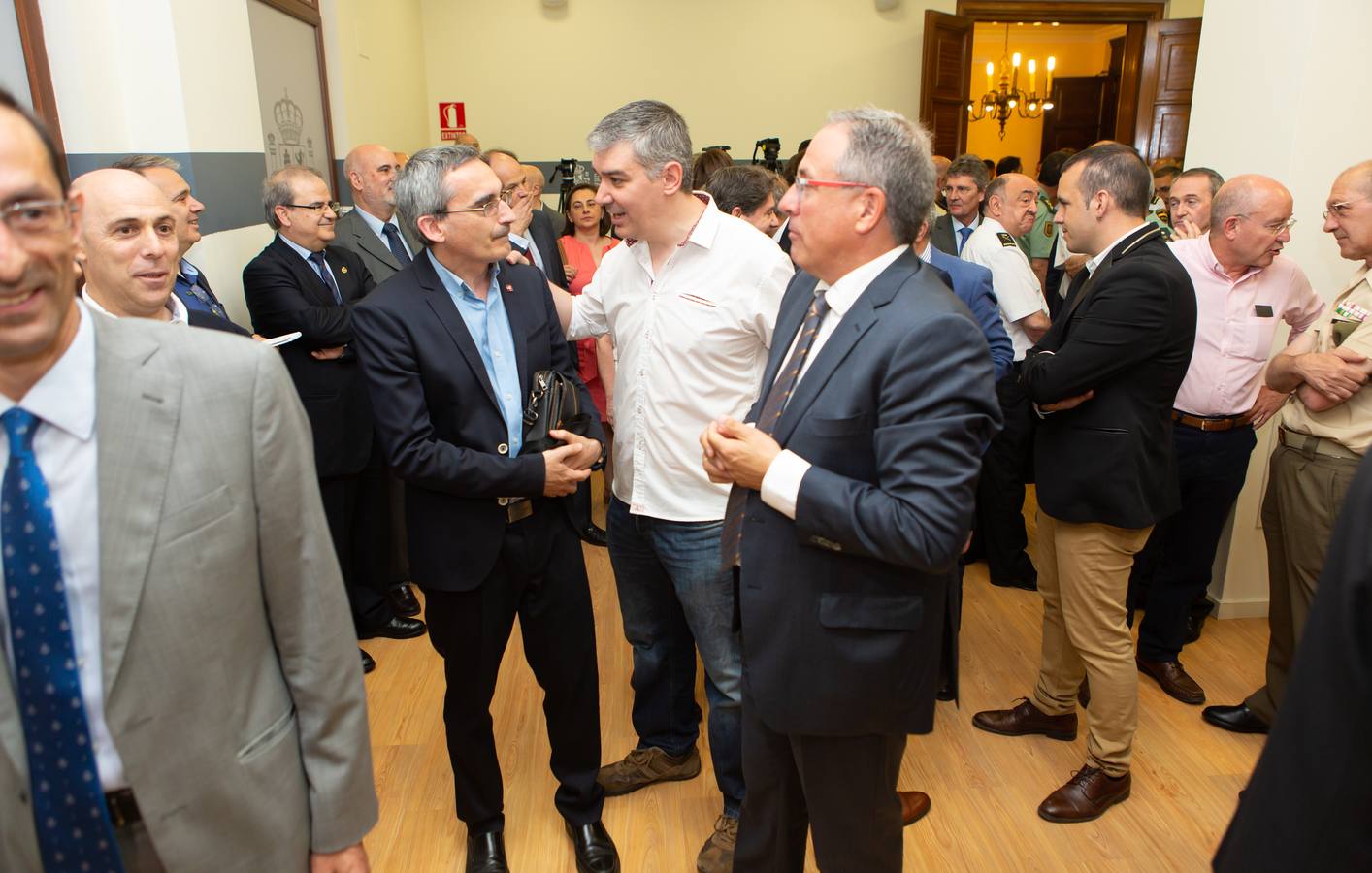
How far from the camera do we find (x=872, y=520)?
1420mm

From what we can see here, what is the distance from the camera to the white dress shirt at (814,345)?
1481mm

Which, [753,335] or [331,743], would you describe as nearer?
[331,743]

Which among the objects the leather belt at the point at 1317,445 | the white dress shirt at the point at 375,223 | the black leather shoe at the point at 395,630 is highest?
the white dress shirt at the point at 375,223

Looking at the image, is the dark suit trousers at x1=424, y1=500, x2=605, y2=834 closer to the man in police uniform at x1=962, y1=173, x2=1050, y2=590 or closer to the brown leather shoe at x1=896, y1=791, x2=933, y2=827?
the brown leather shoe at x1=896, y1=791, x2=933, y2=827

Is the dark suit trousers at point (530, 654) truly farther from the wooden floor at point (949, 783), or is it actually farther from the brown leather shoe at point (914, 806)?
the brown leather shoe at point (914, 806)

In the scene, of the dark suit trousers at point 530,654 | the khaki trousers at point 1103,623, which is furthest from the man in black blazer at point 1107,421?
the dark suit trousers at point 530,654

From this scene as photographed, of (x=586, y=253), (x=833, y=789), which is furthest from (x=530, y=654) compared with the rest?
(x=586, y=253)

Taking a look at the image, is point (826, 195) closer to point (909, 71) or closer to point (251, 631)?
point (251, 631)

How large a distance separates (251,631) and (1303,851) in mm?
1208

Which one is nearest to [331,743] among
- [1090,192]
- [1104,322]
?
[1104,322]

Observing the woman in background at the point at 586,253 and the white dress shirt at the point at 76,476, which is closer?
the white dress shirt at the point at 76,476

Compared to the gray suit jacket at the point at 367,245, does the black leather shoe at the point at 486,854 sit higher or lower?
lower

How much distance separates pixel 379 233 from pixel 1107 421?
3181 mm

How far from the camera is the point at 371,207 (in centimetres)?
414
